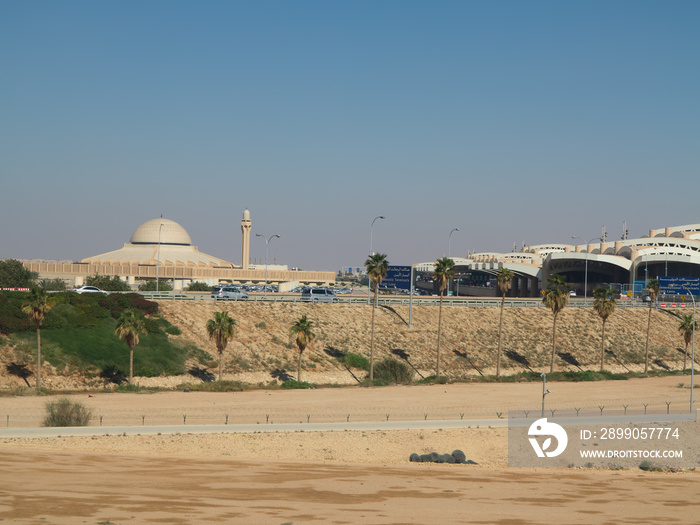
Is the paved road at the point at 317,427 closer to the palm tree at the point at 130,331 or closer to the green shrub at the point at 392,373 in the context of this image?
the palm tree at the point at 130,331

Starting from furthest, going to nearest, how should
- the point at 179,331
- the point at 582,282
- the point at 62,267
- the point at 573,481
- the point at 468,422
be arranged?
the point at 582,282, the point at 62,267, the point at 179,331, the point at 468,422, the point at 573,481

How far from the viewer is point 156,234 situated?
16038cm

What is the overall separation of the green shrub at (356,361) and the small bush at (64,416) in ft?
93.8

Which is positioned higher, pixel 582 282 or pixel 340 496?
pixel 582 282

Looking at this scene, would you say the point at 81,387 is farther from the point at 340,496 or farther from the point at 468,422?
the point at 340,496

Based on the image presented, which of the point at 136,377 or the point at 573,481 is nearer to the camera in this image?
the point at 573,481

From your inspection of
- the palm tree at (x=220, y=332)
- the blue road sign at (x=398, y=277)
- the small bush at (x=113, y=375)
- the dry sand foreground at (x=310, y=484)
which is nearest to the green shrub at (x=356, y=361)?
the palm tree at (x=220, y=332)

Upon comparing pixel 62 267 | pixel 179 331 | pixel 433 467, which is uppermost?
pixel 62 267

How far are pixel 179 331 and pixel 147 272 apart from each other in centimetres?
6919

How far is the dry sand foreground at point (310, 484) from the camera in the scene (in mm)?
22109

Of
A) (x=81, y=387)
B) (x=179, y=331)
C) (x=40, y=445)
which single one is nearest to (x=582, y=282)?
(x=179, y=331)

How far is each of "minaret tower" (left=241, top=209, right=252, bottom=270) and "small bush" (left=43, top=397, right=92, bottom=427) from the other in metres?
109

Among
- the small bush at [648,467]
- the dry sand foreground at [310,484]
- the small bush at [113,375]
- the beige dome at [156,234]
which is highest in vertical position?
the beige dome at [156,234]

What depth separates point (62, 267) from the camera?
402 ft
